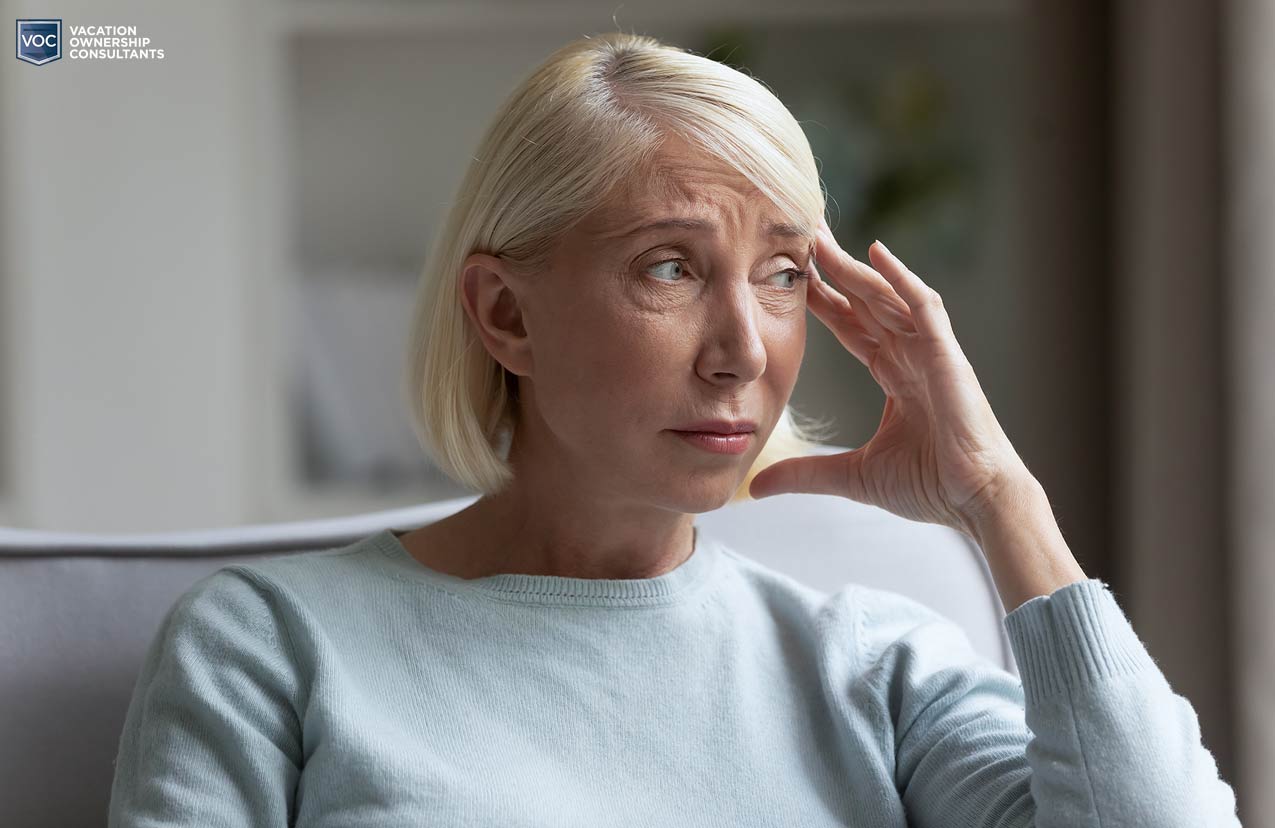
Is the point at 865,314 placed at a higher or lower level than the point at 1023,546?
higher

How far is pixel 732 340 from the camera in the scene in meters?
1.19

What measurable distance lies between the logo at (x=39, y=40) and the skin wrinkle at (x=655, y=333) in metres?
1.91

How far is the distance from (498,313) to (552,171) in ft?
0.52

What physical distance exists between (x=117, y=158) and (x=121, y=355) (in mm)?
508

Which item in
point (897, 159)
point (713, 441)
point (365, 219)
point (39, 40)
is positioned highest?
point (39, 40)

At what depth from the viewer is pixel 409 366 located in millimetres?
1413

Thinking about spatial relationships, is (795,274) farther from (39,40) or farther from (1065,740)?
(39,40)

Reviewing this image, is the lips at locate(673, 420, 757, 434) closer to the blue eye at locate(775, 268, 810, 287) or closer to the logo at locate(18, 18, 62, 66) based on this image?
the blue eye at locate(775, 268, 810, 287)

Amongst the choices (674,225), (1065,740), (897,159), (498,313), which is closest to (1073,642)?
(1065,740)

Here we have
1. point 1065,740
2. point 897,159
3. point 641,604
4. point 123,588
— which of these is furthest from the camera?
point 897,159

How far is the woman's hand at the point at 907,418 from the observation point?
1241 millimetres

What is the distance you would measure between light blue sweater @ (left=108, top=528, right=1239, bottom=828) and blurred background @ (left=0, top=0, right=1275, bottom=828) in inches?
72.2

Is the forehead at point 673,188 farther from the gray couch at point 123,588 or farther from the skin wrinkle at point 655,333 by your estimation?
the gray couch at point 123,588

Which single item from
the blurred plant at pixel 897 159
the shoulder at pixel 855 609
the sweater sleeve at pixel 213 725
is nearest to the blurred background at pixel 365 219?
the blurred plant at pixel 897 159
